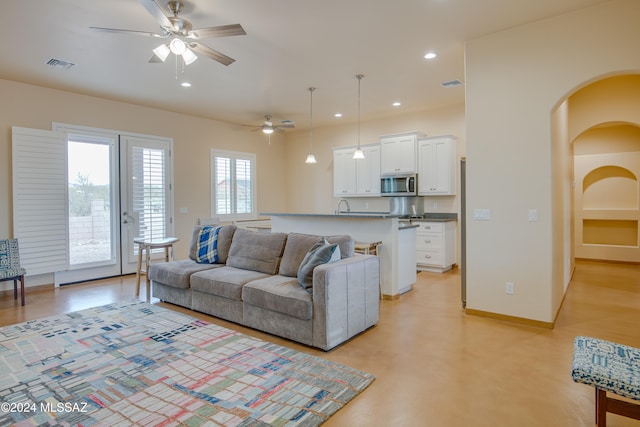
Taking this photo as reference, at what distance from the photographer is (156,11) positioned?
270cm

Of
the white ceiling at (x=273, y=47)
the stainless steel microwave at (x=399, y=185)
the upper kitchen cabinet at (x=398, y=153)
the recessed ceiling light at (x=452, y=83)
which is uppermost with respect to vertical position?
the recessed ceiling light at (x=452, y=83)

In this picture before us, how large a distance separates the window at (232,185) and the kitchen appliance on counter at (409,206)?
3408 millimetres

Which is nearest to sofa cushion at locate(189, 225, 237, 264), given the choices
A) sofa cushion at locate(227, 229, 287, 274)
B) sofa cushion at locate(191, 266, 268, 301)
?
sofa cushion at locate(227, 229, 287, 274)

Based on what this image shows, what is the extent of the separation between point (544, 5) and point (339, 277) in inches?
122

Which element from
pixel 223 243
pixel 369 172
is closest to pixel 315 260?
pixel 223 243

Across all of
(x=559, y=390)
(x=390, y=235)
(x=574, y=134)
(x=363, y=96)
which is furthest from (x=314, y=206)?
(x=559, y=390)

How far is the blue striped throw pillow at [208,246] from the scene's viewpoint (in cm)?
452

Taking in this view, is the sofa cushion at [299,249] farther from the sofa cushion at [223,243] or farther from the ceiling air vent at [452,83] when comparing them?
the ceiling air vent at [452,83]

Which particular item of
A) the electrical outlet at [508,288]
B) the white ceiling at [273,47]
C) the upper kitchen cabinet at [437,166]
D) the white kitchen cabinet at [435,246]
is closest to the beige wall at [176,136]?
the white ceiling at [273,47]

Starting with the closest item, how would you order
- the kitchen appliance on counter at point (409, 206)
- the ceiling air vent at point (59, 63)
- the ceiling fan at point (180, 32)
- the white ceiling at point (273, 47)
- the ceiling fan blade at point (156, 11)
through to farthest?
the ceiling fan blade at point (156, 11)
the ceiling fan at point (180, 32)
the white ceiling at point (273, 47)
the ceiling air vent at point (59, 63)
the kitchen appliance on counter at point (409, 206)

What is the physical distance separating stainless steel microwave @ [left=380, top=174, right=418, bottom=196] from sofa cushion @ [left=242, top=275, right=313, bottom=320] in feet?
12.5

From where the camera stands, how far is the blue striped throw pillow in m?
4.52

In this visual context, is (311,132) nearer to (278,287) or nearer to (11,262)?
(278,287)

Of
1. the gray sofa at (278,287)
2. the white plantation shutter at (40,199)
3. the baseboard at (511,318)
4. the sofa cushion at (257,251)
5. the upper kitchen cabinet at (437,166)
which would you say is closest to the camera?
the gray sofa at (278,287)
